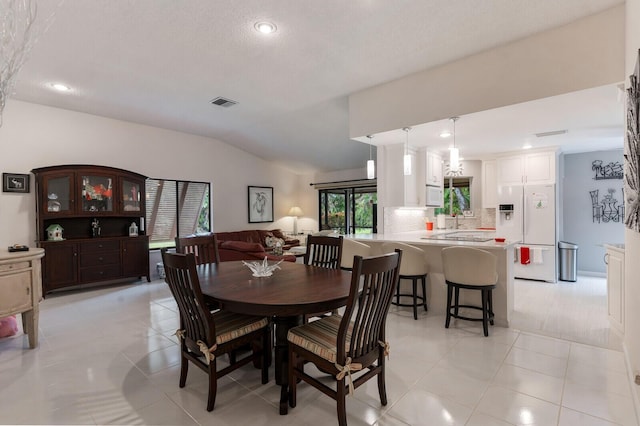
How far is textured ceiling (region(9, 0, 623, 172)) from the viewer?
8.36 ft

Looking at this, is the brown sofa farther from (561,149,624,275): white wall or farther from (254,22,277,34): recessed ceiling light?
(561,149,624,275): white wall

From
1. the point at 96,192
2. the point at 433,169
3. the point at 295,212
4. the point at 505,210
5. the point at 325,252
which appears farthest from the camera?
the point at 295,212

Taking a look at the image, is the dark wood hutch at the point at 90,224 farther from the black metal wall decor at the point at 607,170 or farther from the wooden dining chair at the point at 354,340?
the black metal wall decor at the point at 607,170

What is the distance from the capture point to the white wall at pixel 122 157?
4531 mm

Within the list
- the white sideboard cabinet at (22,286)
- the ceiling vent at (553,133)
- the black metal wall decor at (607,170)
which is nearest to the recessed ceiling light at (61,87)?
the white sideboard cabinet at (22,286)

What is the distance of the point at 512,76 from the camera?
304cm

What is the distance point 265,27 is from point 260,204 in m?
5.46

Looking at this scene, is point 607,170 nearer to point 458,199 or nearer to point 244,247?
point 458,199

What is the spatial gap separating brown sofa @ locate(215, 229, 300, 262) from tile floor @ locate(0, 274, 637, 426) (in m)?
2.60

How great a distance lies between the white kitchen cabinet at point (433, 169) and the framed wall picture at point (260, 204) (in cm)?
434

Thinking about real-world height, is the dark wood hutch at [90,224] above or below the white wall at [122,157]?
below

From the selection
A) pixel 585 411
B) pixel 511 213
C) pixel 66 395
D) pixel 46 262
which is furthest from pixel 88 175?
pixel 511 213

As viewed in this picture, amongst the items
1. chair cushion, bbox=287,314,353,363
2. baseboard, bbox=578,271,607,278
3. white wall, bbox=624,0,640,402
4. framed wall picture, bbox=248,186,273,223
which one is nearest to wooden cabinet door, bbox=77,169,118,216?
framed wall picture, bbox=248,186,273,223

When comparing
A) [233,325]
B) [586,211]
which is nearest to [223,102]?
[233,325]
